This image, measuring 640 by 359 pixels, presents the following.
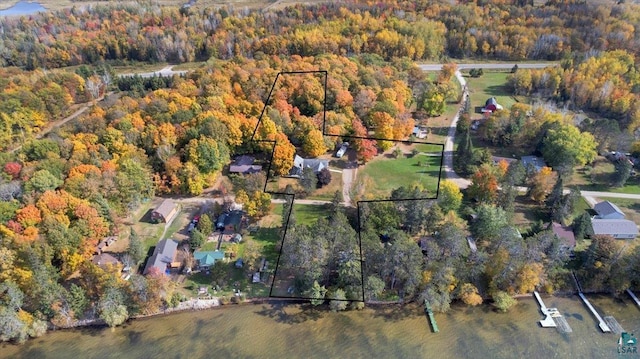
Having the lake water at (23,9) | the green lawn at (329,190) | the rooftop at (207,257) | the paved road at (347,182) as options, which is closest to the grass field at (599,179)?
the paved road at (347,182)

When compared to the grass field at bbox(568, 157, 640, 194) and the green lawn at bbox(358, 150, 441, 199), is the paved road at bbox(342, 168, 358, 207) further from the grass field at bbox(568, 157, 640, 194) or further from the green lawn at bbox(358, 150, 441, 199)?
the grass field at bbox(568, 157, 640, 194)

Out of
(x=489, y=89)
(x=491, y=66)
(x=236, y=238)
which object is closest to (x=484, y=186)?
(x=236, y=238)

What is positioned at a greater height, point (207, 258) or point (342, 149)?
point (342, 149)

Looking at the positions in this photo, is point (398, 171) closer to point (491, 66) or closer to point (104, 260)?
point (104, 260)

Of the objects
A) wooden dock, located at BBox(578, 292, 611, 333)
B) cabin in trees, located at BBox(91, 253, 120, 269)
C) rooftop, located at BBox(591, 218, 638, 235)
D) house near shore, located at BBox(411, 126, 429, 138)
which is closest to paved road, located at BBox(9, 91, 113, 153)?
cabin in trees, located at BBox(91, 253, 120, 269)

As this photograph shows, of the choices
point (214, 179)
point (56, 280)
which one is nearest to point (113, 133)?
Result: point (214, 179)

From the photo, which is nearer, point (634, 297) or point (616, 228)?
point (634, 297)

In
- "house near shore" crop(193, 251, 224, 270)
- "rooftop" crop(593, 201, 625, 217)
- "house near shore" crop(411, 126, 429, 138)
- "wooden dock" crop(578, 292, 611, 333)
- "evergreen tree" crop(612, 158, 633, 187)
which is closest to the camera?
"wooden dock" crop(578, 292, 611, 333)

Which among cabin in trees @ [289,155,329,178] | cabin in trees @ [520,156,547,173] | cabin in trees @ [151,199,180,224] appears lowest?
cabin in trees @ [151,199,180,224]
